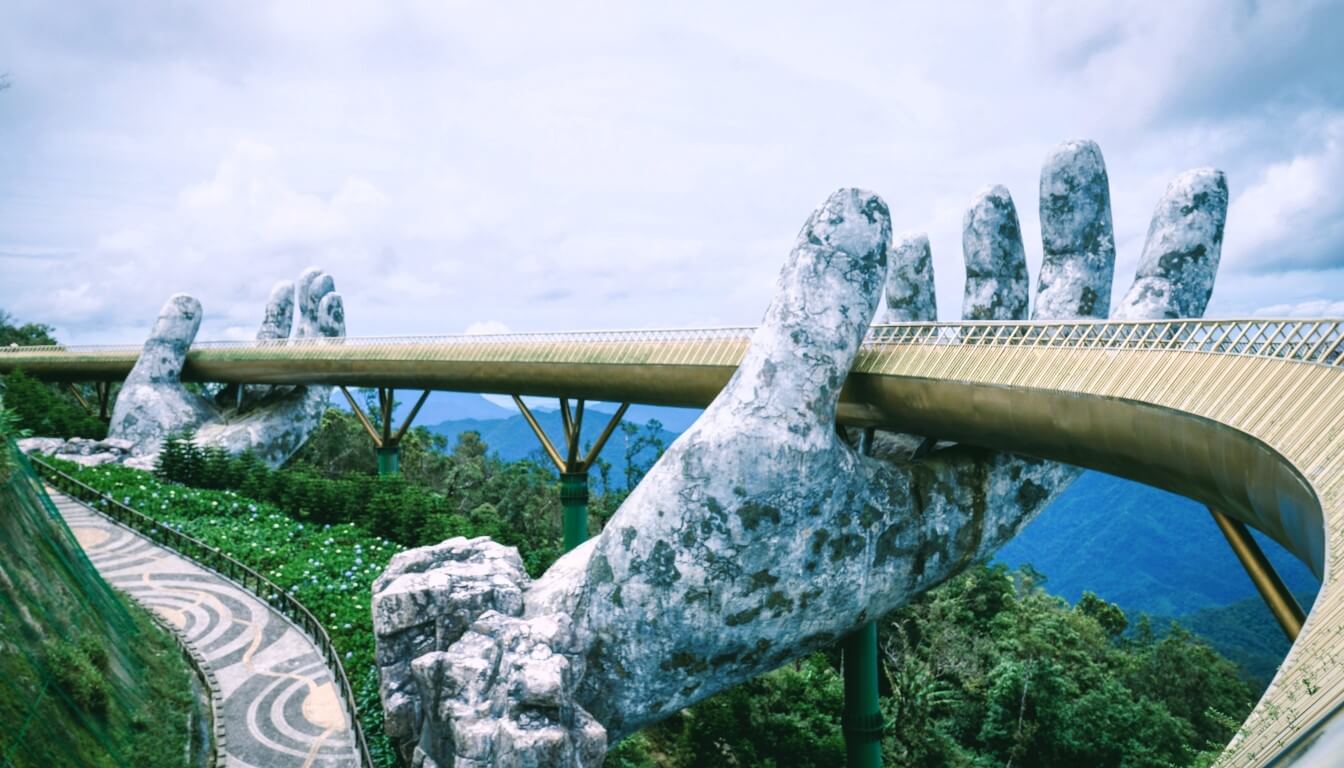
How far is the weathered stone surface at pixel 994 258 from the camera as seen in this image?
56.9ft

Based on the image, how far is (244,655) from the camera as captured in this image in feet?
58.6

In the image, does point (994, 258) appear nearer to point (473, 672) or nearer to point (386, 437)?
point (473, 672)

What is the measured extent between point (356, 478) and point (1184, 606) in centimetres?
12837

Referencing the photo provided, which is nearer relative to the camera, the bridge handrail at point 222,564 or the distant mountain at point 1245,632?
the bridge handrail at point 222,564

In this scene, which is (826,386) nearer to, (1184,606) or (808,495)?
(808,495)

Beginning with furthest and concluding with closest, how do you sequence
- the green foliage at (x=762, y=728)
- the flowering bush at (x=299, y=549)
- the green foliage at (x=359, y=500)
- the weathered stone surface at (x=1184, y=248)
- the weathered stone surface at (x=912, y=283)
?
1. the green foliage at (x=359, y=500)
2. the green foliage at (x=762, y=728)
3. the weathered stone surface at (x=912, y=283)
4. the flowering bush at (x=299, y=549)
5. the weathered stone surface at (x=1184, y=248)

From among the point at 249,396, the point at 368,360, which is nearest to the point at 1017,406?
the point at 368,360

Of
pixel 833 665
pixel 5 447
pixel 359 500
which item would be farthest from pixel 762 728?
pixel 5 447

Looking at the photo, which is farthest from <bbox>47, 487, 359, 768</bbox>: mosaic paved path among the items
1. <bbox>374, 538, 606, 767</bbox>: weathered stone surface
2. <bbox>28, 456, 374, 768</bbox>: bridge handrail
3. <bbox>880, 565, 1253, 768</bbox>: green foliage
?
<bbox>880, 565, 1253, 768</bbox>: green foliage

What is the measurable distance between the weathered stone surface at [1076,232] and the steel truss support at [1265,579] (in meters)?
7.46

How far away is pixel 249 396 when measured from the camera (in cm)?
3606

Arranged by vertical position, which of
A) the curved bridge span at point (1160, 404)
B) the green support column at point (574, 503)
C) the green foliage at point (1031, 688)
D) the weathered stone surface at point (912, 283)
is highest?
the weathered stone surface at point (912, 283)

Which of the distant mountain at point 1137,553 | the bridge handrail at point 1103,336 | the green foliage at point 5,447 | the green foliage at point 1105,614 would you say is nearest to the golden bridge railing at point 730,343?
the bridge handrail at point 1103,336

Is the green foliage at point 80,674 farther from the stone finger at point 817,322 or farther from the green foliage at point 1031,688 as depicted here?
the green foliage at point 1031,688
